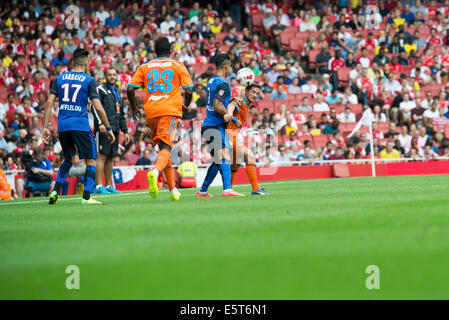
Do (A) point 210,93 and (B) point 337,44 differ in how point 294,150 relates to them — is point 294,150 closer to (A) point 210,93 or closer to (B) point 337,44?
(B) point 337,44

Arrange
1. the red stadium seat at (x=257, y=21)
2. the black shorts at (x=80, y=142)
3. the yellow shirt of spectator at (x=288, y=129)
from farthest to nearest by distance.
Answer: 1. the red stadium seat at (x=257, y=21)
2. the yellow shirt of spectator at (x=288, y=129)
3. the black shorts at (x=80, y=142)

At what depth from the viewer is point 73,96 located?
29.6 ft

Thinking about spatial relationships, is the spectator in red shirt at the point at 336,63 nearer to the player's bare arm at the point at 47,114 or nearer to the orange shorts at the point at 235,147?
the orange shorts at the point at 235,147

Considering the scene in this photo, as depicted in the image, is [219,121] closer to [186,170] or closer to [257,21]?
[186,170]

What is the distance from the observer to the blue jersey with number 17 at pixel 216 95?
941 cm

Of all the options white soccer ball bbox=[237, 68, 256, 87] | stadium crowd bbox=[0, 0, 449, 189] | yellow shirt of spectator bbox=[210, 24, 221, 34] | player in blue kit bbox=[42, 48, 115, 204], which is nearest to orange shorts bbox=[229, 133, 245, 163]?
white soccer ball bbox=[237, 68, 256, 87]

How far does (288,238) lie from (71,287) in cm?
168

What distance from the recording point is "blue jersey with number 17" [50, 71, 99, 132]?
8.98 m

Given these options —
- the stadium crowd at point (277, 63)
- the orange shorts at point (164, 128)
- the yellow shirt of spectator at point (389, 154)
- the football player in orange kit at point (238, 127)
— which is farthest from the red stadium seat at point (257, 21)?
the orange shorts at point (164, 128)

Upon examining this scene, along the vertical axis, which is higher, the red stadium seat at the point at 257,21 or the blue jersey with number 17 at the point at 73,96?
the red stadium seat at the point at 257,21

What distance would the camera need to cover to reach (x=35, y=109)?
19.5 m

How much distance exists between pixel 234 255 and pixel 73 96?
5648 mm

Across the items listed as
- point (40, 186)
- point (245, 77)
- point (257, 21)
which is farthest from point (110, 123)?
point (257, 21)

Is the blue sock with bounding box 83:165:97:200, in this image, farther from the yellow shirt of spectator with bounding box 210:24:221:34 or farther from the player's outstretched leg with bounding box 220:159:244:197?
the yellow shirt of spectator with bounding box 210:24:221:34
